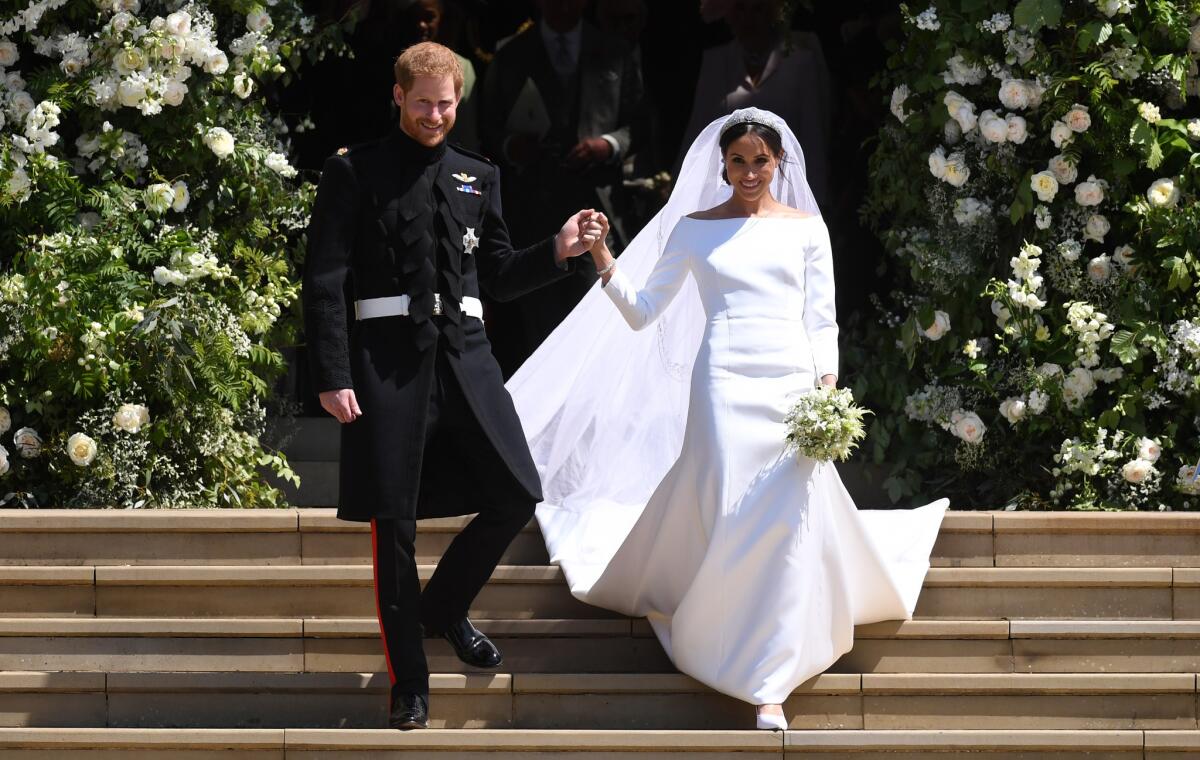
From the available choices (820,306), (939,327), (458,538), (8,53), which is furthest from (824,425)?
(8,53)

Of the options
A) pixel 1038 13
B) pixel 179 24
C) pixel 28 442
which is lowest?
pixel 28 442

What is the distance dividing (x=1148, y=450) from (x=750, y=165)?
7.35ft

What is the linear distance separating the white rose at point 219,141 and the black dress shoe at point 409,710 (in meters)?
3.15

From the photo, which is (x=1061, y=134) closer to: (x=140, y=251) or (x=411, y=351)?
(x=411, y=351)

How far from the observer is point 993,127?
7.17 meters

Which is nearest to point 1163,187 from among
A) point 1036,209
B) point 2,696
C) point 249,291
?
point 1036,209

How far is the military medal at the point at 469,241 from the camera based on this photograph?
16.6 ft

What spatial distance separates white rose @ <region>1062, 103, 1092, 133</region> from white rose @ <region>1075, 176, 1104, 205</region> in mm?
212

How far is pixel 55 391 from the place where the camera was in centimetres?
675

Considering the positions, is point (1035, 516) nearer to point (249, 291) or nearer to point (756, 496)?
point (756, 496)

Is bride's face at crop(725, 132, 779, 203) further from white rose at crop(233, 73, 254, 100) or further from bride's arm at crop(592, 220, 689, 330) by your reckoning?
white rose at crop(233, 73, 254, 100)

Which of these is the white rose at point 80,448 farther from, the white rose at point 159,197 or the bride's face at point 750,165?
the bride's face at point 750,165

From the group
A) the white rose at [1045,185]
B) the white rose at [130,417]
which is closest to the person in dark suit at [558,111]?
the white rose at [1045,185]

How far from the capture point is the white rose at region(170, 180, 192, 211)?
722 cm
